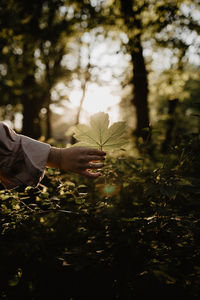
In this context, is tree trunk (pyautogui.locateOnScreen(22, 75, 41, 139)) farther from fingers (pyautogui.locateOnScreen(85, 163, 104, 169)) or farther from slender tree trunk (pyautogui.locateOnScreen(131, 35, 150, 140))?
fingers (pyautogui.locateOnScreen(85, 163, 104, 169))

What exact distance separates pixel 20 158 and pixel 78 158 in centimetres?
30

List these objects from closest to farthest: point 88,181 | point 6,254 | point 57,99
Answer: point 6,254 → point 88,181 → point 57,99

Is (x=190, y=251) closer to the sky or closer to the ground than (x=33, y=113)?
closer to the ground

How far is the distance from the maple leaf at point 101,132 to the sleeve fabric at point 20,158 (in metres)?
0.21

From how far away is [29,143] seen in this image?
1.16m

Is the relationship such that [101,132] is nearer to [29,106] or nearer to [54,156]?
[54,156]

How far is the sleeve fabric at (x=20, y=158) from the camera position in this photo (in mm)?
1112

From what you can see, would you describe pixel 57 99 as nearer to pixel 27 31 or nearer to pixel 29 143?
pixel 27 31

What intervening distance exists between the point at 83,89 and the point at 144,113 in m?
9.55

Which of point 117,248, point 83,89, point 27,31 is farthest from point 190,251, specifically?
point 83,89

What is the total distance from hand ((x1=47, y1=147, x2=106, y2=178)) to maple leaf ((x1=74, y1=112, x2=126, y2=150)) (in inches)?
2.4

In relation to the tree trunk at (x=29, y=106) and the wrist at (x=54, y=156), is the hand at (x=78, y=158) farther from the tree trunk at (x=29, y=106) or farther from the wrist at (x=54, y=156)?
the tree trunk at (x=29, y=106)

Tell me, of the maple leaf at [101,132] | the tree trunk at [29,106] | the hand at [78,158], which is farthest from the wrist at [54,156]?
the tree trunk at [29,106]

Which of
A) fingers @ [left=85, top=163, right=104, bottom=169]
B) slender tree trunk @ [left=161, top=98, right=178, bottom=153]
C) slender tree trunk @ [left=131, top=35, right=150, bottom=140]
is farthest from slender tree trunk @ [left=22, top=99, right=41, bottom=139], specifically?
fingers @ [left=85, top=163, right=104, bottom=169]
